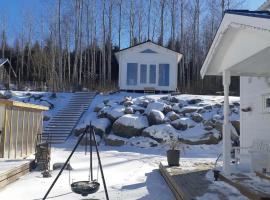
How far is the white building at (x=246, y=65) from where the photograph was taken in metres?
5.92

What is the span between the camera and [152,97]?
2158 centimetres

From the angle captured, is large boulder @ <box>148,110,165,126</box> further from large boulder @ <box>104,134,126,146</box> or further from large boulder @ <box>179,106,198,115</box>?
large boulder @ <box>104,134,126,146</box>

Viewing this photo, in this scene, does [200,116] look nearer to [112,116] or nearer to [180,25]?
[112,116]

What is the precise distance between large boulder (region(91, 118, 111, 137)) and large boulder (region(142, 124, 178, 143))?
1.99 m

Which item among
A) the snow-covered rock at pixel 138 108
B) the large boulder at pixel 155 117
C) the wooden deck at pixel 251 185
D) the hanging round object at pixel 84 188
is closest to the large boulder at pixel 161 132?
the large boulder at pixel 155 117

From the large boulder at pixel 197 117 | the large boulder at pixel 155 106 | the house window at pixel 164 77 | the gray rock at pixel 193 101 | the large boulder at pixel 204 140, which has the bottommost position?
the large boulder at pixel 204 140

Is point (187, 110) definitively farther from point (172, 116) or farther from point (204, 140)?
point (204, 140)

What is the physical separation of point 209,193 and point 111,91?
18288mm

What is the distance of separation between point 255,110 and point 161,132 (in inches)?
304

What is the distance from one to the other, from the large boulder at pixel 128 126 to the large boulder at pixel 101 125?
426 mm

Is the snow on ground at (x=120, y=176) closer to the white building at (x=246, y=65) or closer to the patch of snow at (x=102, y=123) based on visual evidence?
the white building at (x=246, y=65)

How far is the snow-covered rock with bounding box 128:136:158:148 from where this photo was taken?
16564 mm

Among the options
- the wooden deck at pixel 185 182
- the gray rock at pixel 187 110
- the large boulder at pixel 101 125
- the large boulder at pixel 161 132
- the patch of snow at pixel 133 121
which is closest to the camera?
the wooden deck at pixel 185 182

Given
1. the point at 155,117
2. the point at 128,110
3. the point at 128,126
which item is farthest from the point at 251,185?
the point at 128,110
